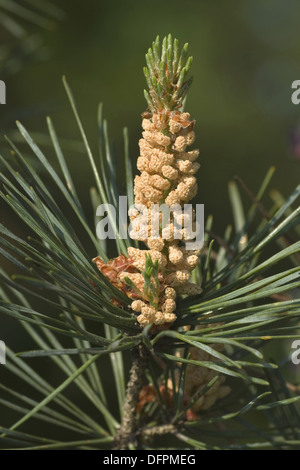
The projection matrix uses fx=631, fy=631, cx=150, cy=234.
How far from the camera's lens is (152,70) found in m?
0.54

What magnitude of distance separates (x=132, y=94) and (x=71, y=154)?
36 cm

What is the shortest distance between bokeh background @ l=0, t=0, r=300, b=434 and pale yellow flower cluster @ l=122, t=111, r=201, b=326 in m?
1.00

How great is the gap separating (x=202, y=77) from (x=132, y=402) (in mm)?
2009

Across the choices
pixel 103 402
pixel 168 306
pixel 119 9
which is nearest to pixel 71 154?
pixel 119 9

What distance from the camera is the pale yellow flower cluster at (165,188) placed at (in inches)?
21.2

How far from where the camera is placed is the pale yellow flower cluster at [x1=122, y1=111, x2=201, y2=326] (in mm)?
540

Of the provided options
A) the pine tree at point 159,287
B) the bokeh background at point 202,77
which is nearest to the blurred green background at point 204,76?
the bokeh background at point 202,77

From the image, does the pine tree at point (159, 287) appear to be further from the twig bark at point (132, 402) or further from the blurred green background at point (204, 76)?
the blurred green background at point (204, 76)

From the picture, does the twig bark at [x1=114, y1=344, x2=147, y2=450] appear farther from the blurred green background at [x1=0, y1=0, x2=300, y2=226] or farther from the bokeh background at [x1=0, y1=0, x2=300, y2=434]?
the blurred green background at [x1=0, y1=0, x2=300, y2=226]

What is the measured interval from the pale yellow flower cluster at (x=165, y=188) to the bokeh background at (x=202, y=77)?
100cm

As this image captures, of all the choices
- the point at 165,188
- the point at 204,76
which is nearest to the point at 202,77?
the point at 204,76

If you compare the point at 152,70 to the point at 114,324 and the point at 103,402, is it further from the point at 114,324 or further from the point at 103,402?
the point at 103,402

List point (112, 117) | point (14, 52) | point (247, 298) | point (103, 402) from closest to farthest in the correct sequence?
point (247, 298) → point (103, 402) → point (14, 52) → point (112, 117)
